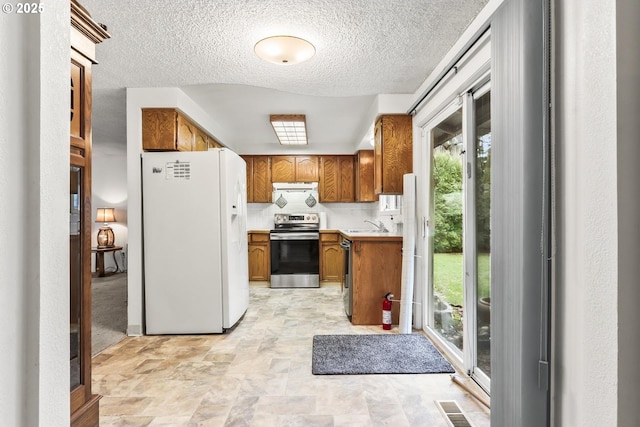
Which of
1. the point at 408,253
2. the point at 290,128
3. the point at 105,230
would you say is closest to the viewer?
the point at 408,253

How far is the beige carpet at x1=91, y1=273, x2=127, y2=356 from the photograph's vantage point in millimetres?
3042

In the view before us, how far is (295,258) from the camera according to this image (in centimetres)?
531

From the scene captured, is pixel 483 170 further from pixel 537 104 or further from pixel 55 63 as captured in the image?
pixel 55 63

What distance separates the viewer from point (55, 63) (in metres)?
0.83

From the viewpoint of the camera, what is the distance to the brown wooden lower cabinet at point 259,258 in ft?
17.8

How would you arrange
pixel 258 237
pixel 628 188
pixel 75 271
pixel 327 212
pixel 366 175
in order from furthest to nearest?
pixel 327 212 < pixel 258 237 < pixel 366 175 < pixel 75 271 < pixel 628 188

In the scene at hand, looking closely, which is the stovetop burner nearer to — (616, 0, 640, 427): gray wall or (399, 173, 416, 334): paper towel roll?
(399, 173, 416, 334): paper towel roll

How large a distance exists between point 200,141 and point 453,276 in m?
3.26

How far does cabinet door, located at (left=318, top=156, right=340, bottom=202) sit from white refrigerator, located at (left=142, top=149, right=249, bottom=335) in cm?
285

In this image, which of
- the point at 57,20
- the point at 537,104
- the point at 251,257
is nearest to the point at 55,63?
the point at 57,20

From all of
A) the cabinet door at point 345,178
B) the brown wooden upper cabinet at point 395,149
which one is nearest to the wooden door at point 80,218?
the brown wooden upper cabinet at point 395,149

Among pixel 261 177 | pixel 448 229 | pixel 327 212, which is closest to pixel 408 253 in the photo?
pixel 448 229

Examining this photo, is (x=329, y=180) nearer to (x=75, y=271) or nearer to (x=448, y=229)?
(x=448, y=229)

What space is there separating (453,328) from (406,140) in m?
1.89
